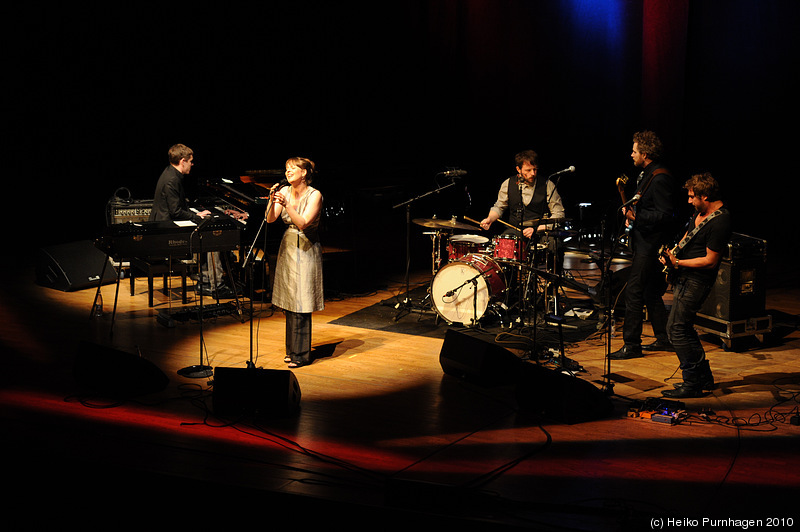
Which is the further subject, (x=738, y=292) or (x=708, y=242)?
(x=738, y=292)

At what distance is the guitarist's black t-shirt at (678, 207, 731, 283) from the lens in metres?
5.37

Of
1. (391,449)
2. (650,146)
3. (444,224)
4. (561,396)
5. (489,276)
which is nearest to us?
(391,449)

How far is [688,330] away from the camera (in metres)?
5.51

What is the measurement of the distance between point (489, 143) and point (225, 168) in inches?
165

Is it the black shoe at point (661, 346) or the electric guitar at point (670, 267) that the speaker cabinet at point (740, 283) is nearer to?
the black shoe at point (661, 346)

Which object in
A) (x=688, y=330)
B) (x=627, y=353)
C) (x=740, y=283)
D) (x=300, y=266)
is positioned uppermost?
(x=300, y=266)

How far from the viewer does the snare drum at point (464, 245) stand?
24.6 feet

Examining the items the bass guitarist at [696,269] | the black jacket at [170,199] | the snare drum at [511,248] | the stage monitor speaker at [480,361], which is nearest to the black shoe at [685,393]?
the bass guitarist at [696,269]

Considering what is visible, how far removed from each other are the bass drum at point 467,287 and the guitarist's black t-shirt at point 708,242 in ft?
6.70

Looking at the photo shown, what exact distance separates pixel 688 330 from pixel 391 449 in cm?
236

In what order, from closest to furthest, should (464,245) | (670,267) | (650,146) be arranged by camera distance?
(670,267)
(650,146)
(464,245)

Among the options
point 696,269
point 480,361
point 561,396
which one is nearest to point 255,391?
point 480,361

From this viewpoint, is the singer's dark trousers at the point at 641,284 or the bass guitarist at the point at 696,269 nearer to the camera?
the bass guitarist at the point at 696,269

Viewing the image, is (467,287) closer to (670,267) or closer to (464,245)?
(464,245)
